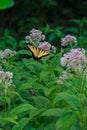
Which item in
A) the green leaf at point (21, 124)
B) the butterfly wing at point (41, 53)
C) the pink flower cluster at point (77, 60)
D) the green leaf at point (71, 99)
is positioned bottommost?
the green leaf at point (21, 124)

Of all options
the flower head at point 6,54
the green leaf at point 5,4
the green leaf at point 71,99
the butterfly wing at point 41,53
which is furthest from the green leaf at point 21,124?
the green leaf at point 5,4

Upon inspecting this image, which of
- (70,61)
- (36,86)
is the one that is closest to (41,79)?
(36,86)

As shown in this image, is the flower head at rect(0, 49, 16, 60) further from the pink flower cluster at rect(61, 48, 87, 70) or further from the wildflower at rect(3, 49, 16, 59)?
the pink flower cluster at rect(61, 48, 87, 70)

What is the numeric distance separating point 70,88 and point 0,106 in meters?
0.64

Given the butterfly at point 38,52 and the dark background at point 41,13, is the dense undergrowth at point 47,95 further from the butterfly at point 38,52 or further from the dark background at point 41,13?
the dark background at point 41,13

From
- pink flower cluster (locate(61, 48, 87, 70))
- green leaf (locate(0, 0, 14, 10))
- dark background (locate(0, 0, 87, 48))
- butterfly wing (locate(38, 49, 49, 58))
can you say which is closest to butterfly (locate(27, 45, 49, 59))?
butterfly wing (locate(38, 49, 49, 58))

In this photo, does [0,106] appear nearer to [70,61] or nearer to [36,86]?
[36,86]

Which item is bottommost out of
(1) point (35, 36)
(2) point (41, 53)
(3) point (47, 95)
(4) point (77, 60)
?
(3) point (47, 95)

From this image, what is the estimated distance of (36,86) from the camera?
3285 millimetres

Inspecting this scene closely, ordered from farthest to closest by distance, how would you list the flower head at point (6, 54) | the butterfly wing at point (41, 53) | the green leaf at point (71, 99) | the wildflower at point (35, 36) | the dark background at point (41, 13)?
the dark background at point (41, 13), the wildflower at point (35, 36), the flower head at point (6, 54), the butterfly wing at point (41, 53), the green leaf at point (71, 99)

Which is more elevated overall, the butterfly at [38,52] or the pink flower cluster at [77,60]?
the butterfly at [38,52]

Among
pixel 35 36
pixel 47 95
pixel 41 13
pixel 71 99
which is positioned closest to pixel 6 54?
pixel 35 36

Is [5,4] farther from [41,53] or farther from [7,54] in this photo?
[41,53]

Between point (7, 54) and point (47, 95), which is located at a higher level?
point (7, 54)
